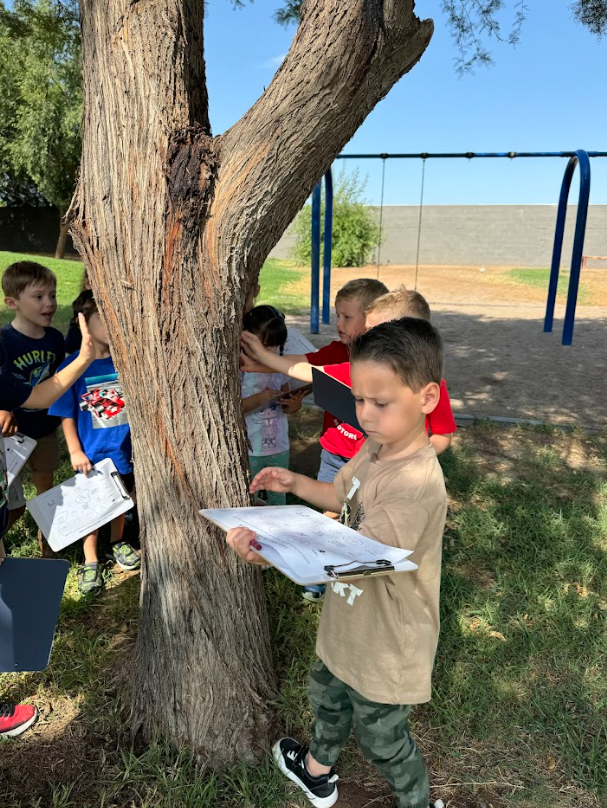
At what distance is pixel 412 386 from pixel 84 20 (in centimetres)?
137

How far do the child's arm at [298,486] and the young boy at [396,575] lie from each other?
114 mm

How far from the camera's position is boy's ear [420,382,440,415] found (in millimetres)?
1516

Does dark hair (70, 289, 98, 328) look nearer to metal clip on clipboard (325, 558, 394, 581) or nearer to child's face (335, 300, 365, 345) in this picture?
child's face (335, 300, 365, 345)

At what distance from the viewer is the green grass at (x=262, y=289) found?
911 centimetres

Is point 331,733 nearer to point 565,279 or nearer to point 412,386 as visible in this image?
point 412,386

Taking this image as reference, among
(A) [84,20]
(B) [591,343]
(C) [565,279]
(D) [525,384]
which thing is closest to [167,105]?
(A) [84,20]

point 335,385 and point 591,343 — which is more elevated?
point 335,385

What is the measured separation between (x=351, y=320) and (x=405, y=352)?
4.17 feet

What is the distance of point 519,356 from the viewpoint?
746 cm

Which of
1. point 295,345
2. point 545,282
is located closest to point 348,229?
point 545,282

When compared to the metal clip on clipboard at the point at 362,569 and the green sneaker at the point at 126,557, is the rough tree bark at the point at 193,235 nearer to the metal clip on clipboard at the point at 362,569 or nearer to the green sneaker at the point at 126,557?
the metal clip on clipboard at the point at 362,569

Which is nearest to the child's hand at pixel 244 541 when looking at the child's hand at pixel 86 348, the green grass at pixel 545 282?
the child's hand at pixel 86 348

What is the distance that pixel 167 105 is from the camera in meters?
1.62

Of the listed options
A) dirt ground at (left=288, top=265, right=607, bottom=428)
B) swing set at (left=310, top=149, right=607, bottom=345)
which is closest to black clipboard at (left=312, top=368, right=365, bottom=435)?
dirt ground at (left=288, top=265, right=607, bottom=428)
